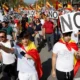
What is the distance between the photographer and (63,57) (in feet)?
16.7

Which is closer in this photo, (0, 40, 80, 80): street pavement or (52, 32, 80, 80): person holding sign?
(52, 32, 80, 80): person holding sign

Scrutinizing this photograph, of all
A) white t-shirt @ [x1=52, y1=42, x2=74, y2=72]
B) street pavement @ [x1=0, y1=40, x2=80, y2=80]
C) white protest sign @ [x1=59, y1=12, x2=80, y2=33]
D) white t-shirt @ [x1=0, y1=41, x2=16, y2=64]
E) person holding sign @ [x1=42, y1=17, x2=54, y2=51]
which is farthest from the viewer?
person holding sign @ [x1=42, y1=17, x2=54, y2=51]

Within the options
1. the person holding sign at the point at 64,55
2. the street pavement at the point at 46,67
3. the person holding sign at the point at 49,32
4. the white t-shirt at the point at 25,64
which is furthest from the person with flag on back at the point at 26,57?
the person holding sign at the point at 49,32

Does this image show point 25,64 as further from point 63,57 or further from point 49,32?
point 49,32

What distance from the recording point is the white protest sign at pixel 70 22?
16.3ft

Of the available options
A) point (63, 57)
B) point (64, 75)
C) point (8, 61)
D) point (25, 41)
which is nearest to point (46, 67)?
point (8, 61)

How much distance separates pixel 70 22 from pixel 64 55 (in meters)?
0.58

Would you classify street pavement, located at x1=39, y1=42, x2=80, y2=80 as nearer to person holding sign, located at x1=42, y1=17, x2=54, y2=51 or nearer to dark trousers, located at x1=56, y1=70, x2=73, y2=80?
person holding sign, located at x1=42, y1=17, x2=54, y2=51

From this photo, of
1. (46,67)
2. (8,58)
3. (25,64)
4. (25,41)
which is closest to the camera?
(25,41)

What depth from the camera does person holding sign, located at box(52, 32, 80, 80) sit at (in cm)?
506

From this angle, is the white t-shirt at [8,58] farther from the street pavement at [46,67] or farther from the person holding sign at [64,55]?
the street pavement at [46,67]

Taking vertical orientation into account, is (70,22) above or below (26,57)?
above

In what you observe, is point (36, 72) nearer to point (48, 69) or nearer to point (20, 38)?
point (20, 38)

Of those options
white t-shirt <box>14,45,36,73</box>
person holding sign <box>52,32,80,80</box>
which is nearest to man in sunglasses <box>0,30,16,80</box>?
white t-shirt <box>14,45,36,73</box>
